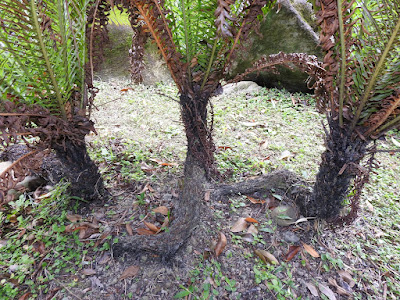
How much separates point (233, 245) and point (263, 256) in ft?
0.60

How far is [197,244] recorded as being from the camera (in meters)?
1.55

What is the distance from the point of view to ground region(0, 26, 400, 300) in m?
1.36

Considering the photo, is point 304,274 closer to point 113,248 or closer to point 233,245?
point 233,245

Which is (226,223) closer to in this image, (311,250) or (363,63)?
(311,250)

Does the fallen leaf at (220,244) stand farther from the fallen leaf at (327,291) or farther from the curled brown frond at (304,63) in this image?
the curled brown frond at (304,63)

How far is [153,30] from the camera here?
140cm

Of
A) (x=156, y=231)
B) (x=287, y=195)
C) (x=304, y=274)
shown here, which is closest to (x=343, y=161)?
(x=287, y=195)


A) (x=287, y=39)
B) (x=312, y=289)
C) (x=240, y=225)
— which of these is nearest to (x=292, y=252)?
(x=312, y=289)

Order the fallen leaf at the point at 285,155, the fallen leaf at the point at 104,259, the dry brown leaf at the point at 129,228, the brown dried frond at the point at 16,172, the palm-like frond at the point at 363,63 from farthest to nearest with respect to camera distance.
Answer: the fallen leaf at the point at 285,155, the dry brown leaf at the point at 129,228, the fallen leaf at the point at 104,259, the brown dried frond at the point at 16,172, the palm-like frond at the point at 363,63

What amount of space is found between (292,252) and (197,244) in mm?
565

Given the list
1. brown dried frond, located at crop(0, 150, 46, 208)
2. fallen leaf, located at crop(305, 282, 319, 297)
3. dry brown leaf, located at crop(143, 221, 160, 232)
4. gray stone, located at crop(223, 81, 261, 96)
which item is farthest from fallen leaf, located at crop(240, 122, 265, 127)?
brown dried frond, located at crop(0, 150, 46, 208)

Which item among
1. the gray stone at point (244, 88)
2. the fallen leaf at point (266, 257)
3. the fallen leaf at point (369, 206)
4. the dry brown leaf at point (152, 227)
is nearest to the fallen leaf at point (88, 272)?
the dry brown leaf at point (152, 227)

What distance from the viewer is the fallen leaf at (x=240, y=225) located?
1.64 meters

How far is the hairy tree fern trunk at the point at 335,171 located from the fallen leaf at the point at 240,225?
41 centimetres
